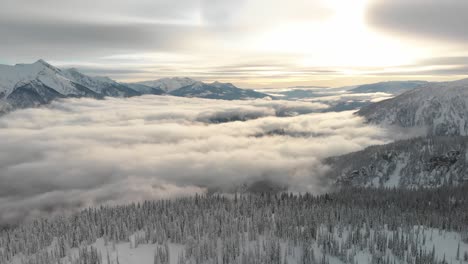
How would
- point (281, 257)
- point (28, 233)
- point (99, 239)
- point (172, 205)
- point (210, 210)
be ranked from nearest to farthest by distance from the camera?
point (281, 257), point (99, 239), point (28, 233), point (210, 210), point (172, 205)

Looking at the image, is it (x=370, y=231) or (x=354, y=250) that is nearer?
(x=354, y=250)

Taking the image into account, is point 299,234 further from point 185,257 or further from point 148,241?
point 148,241

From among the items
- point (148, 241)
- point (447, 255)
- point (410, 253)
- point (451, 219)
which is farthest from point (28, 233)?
point (451, 219)

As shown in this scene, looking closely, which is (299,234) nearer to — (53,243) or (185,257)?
(185,257)

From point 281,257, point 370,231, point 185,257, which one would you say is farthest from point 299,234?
point 185,257

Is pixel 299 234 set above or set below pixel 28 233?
above

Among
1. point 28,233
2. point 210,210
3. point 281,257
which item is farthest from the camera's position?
point 210,210
